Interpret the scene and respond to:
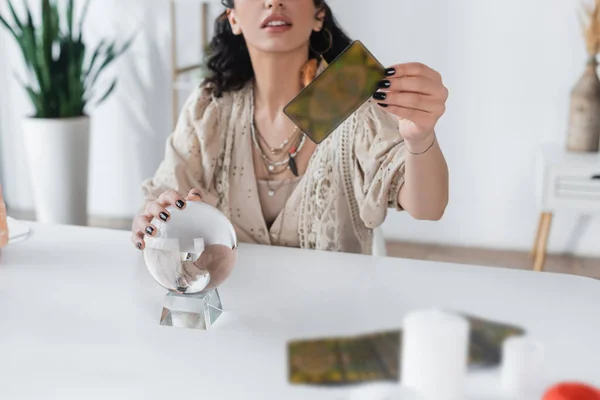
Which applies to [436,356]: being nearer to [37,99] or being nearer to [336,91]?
[336,91]

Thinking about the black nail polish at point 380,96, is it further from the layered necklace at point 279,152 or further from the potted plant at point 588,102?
the potted plant at point 588,102

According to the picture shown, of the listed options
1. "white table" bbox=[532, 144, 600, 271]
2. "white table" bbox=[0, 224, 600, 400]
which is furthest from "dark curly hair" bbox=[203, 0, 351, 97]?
"white table" bbox=[532, 144, 600, 271]

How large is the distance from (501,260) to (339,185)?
5.71 feet

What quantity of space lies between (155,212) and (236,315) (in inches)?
7.6

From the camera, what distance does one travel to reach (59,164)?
306 centimetres

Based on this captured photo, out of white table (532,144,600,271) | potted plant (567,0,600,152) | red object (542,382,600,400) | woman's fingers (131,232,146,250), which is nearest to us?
red object (542,382,600,400)

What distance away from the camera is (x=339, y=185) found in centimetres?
146

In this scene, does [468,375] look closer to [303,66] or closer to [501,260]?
[303,66]

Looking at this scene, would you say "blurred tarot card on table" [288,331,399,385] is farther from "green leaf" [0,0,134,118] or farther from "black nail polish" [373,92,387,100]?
"green leaf" [0,0,134,118]

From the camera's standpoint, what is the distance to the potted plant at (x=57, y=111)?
2977 mm

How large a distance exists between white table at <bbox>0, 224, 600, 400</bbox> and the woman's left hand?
0.90 ft

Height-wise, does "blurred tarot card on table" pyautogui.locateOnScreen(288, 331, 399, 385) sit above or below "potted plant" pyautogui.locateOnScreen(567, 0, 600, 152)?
below

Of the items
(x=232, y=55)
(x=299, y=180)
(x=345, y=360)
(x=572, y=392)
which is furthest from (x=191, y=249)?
(x=232, y=55)

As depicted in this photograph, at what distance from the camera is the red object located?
69cm
